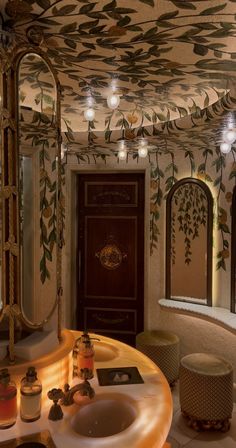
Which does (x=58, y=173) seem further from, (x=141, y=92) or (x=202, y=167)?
(x=202, y=167)

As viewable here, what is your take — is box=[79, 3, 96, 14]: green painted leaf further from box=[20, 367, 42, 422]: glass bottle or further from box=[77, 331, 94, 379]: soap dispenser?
box=[77, 331, 94, 379]: soap dispenser

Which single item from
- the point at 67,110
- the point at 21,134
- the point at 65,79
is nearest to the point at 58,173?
the point at 21,134

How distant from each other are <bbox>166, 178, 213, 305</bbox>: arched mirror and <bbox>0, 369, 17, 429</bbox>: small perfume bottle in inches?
106

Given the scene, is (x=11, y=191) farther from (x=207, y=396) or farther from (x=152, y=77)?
(x=207, y=396)

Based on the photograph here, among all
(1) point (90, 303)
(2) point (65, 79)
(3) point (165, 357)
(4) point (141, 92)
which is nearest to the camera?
(2) point (65, 79)

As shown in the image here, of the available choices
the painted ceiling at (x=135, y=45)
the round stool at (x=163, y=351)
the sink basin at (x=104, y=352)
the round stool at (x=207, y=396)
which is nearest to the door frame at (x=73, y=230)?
the round stool at (x=163, y=351)

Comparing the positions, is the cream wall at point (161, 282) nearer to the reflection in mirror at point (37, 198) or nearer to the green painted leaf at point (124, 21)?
the reflection in mirror at point (37, 198)

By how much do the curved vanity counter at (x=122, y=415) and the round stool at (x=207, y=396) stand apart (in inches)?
46.1

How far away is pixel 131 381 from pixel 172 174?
262cm

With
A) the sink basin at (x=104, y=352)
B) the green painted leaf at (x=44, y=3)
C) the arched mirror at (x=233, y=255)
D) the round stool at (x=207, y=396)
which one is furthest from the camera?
the arched mirror at (x=233, y=255)

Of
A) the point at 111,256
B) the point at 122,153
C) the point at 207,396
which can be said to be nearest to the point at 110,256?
the point at 111,256

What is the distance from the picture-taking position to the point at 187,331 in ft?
13.1

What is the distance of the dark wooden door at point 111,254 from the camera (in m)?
4.24

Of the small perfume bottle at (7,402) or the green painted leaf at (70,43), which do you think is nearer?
the small perfume bottle at (7,402)
